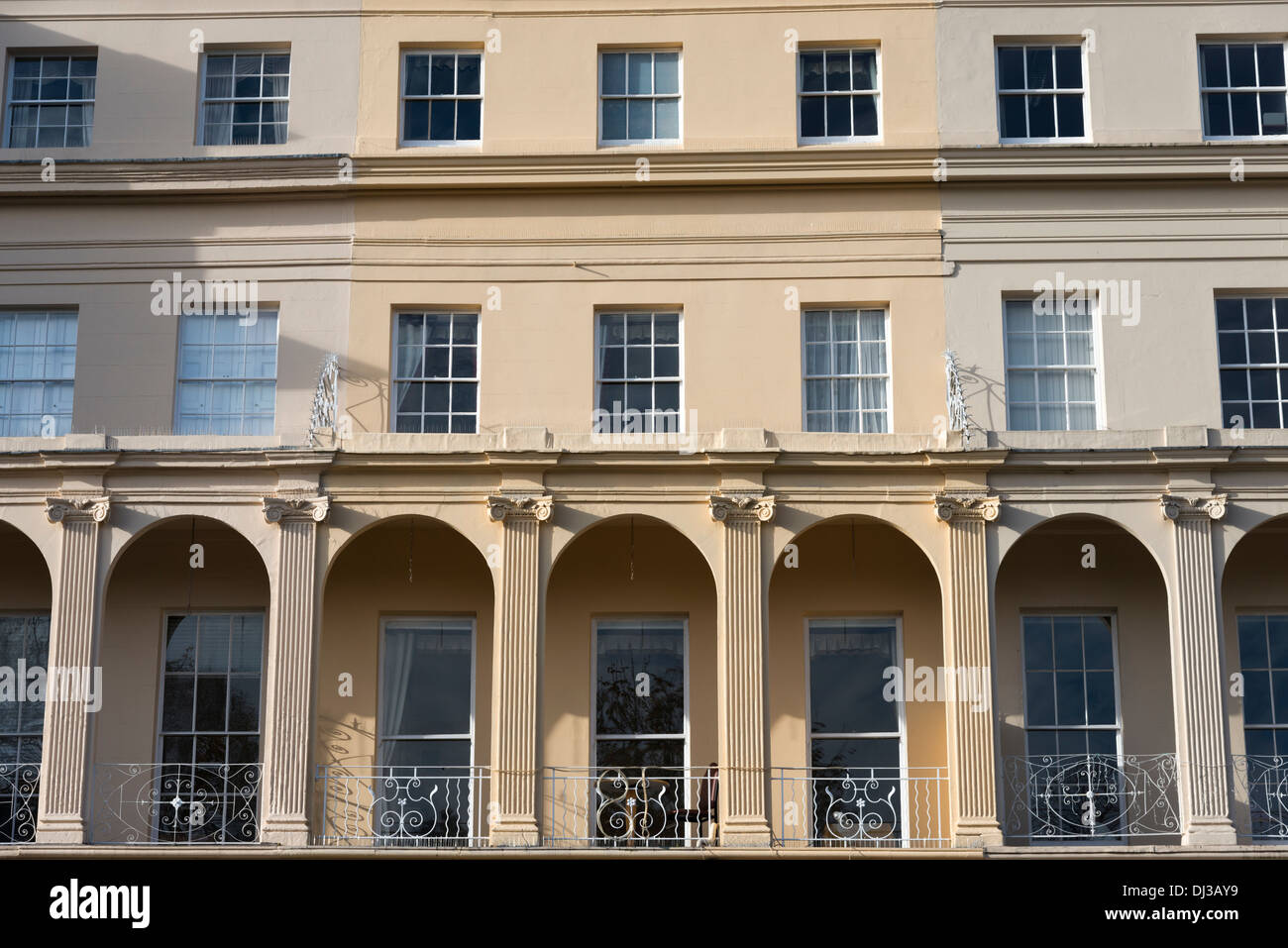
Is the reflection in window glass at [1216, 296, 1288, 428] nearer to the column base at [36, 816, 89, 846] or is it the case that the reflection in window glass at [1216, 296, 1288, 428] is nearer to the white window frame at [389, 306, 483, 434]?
the white window frame at [389, 306, 483, 434]

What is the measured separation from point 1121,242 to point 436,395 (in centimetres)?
885

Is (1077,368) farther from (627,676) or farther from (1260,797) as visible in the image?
(627,676)

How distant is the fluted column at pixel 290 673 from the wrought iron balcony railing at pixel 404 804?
23.7 inches

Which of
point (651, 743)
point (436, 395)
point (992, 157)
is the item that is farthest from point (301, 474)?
point (992, 157)

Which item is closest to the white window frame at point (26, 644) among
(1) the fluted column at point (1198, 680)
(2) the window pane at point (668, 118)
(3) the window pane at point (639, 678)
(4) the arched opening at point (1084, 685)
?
(3) the window pane at point (639, 678)

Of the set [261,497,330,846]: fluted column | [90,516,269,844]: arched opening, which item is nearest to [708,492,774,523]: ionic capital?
[261,497,330,846]: fluted column

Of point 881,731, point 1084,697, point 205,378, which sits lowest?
point 881,731

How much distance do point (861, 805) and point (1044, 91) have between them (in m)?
9.52

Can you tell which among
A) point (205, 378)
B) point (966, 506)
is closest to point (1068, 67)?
point (966, 506)

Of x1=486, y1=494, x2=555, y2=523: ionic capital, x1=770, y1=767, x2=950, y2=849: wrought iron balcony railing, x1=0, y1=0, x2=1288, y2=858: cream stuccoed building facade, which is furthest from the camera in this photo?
x1=486, y1=494, x2=555, y2=523: ionic capital

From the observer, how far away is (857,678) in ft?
67.0

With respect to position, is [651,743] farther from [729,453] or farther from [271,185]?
[271,185]

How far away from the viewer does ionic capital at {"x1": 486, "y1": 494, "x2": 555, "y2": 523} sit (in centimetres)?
1936

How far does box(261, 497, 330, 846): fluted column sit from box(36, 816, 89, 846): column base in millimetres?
2022
